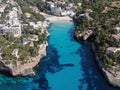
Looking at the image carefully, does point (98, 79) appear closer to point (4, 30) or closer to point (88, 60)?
point (88, 60)

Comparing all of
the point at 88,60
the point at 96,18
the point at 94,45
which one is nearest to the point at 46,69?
the point at 88,60

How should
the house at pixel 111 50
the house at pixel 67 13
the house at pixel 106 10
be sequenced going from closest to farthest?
the house at pixel 111 50 < the house at pixel 106 10 < the house at pixel 67 13

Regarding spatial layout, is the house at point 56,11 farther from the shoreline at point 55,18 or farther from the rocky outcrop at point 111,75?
the rocky outcrop at point 111,75

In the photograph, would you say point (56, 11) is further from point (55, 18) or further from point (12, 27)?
point (12, 27)

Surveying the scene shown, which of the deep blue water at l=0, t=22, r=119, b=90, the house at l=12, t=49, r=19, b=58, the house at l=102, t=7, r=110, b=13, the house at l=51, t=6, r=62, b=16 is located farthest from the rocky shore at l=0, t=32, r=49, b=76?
the house at l=51, t=6, r=62, b=16

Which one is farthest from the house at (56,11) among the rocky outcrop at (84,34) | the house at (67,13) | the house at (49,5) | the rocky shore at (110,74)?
the rocky shore at (110,74)

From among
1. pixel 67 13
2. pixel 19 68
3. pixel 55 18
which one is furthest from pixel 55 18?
pixel 19 68

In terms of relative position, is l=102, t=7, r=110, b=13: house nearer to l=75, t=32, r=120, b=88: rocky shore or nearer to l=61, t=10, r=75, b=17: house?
l=61, t=10, r=75, b=17: house

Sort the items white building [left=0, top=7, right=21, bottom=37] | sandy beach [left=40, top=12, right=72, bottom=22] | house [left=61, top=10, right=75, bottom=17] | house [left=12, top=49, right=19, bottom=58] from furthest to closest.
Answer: house [left=61, top=10, right=75, bottom=17] → sandy beach [left=40, top=12, right=72, bottom=22] → white building [left=0, top=7, right=21, bottom=37] → house [left=12, top=49, right=19, bottom=58]
